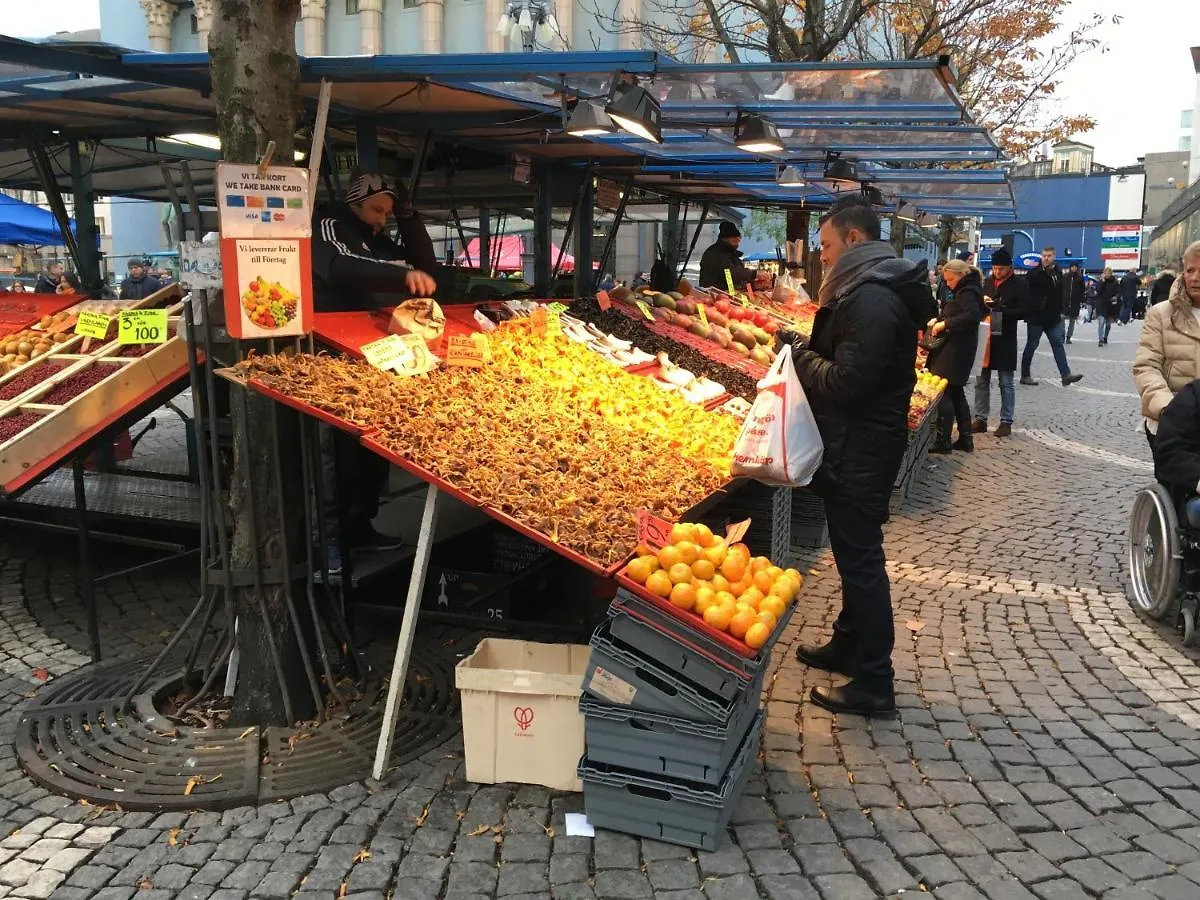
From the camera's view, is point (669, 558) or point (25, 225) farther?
point (25, 225)

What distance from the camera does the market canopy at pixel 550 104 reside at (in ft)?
15.3

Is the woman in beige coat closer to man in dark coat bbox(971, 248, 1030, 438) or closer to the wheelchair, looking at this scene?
the wheelchair

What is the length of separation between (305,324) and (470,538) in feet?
6.27

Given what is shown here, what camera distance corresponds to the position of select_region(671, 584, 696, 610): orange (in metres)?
3.01

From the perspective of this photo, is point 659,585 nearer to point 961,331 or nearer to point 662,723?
point 662,723

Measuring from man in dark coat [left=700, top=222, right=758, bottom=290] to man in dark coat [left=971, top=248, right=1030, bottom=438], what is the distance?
291 centimetres

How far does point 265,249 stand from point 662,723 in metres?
2.29

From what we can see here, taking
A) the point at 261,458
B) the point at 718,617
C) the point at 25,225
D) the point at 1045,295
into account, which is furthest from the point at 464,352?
the point at 25,225

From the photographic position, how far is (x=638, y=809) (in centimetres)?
307

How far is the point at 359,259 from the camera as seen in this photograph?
466cm

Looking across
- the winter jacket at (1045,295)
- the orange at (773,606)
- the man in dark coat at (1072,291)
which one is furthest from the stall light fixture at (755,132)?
the man in dark coat at (1072,291)

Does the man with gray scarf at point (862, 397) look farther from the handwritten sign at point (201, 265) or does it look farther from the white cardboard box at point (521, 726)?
the handwritten sign at point (201, 265)

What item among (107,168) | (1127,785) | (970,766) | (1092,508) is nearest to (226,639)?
(970,766)

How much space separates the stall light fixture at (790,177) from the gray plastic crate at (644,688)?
7.73 meters
